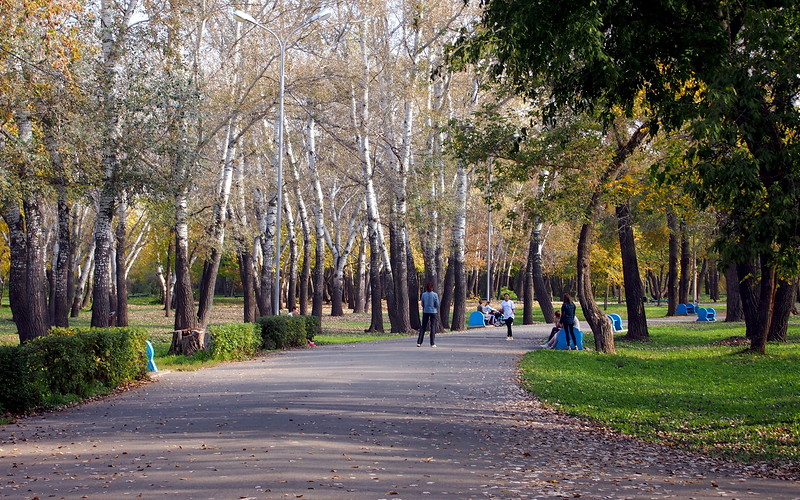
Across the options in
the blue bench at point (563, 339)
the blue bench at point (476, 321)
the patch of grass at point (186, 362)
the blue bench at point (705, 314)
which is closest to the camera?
the patch of grass at point (186, 362)

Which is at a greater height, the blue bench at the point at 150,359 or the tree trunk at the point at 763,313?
the tree trunk at the point at 763,313

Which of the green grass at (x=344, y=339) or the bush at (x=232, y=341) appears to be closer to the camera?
the bush at (x=232, y=341)

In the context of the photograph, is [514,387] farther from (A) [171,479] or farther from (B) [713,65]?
(A) [171,479]

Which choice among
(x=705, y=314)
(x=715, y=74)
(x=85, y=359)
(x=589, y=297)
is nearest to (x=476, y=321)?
(x=705, y=314)

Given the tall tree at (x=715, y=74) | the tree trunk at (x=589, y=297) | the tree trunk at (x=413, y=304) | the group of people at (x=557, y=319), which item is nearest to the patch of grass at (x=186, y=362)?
the group of people at (x=557, y=319)

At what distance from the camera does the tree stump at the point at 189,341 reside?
21.9 metres

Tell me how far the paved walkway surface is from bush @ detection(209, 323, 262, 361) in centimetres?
536

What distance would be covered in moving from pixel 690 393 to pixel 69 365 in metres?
10.3

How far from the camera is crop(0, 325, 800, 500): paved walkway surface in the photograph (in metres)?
7.07

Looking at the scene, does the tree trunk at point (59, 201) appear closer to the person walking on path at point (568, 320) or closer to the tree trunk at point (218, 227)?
the tree trunk at point (218, 227)

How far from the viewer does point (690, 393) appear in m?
14.4

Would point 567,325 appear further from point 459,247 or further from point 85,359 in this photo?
point 85,359

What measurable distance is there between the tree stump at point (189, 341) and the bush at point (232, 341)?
118 cm

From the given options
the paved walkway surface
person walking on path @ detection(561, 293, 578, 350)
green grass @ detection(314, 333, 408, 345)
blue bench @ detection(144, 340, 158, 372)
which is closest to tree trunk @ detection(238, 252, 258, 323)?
green grass @ detection(314, 333, 408, 345)
